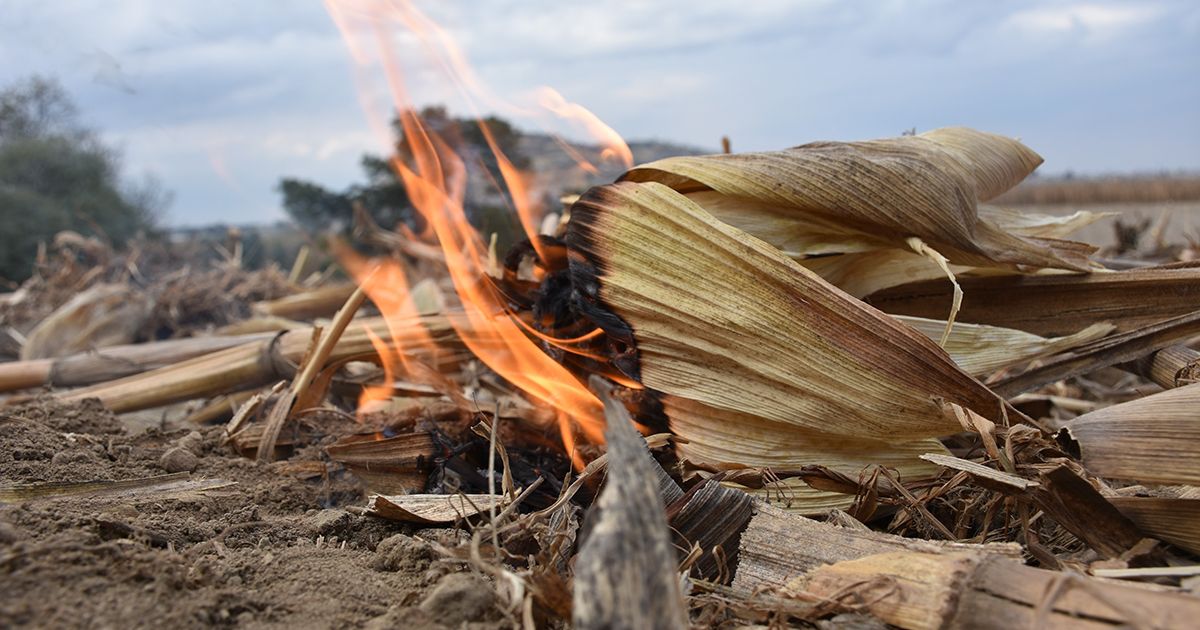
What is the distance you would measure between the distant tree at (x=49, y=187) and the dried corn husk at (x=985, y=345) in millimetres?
15193

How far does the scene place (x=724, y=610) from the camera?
125 centimetres

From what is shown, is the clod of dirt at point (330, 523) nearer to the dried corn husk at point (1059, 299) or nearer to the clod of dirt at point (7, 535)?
the clod of dirt at point (7, 535)

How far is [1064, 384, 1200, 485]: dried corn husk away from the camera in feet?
4.41

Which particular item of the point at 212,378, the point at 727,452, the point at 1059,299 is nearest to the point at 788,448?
the point at 727,452

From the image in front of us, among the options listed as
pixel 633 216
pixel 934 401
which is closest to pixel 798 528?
pixel 934 401

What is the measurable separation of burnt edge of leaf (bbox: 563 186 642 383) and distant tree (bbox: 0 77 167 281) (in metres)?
14.7

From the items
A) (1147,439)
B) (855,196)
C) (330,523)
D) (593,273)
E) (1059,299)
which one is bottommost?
(330,523)

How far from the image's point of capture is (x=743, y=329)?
1643mm

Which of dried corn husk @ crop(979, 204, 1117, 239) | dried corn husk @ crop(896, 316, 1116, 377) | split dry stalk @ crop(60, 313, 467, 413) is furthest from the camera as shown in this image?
split dry stalk @ crop(60, 313, 467, 413)

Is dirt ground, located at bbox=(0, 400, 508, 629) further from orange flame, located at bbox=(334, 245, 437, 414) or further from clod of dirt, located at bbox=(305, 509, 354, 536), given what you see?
orange flame, located at bbox=(334, 245, 437, 414)

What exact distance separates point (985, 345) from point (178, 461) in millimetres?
1873

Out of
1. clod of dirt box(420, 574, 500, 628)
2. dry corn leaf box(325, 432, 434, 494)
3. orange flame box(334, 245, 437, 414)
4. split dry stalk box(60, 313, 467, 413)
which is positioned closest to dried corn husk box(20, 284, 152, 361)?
split dry stalk box(60, 313, 467, 413)

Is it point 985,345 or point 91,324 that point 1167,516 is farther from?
point 91,324

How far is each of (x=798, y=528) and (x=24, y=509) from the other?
128 centimetres
